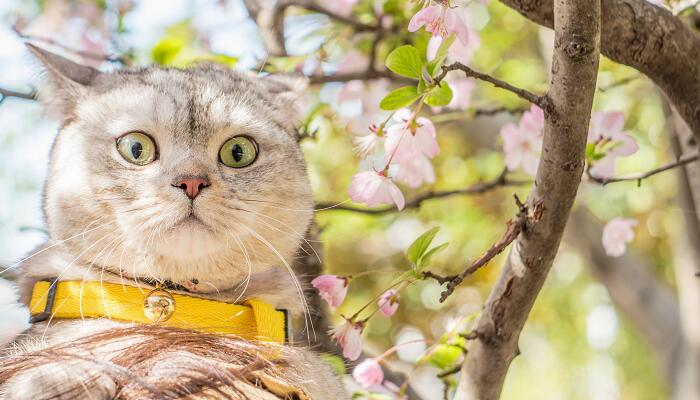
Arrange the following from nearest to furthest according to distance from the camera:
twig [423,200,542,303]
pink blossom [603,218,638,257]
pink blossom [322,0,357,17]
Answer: twig [423,200,542,303], pink blossom [603,218,638,257], pink blossom [322,0,357,17]

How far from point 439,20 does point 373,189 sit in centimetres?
37

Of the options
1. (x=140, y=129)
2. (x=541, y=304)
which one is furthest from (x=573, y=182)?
(x=541, y=304)

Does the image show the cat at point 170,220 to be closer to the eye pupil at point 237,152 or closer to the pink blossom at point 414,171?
the eye pupil at point 237,152

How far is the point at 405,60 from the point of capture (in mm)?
1341

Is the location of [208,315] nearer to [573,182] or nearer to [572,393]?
[573,182]

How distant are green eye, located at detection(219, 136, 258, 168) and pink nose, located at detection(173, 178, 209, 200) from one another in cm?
14

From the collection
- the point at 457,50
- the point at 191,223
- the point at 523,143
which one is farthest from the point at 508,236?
the point at 523,143

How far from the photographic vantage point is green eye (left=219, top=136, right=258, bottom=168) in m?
1.51

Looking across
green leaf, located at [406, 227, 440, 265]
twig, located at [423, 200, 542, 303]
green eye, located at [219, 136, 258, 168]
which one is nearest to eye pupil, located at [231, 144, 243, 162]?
green eye, located at [219, 136, 258, 168]

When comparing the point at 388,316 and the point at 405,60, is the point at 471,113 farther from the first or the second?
the point at 405,60

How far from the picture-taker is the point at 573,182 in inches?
49.7

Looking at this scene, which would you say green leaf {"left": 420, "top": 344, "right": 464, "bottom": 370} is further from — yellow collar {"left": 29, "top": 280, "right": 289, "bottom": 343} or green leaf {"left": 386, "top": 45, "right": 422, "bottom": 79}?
green leaf {"left": 386, "top": 45, "right": 422, "bottom": 79}

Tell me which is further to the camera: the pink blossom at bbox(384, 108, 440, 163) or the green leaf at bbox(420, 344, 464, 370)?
the green leaf at bbox(420, 344, 464, 370)

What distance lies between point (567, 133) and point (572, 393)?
5.72 meters
